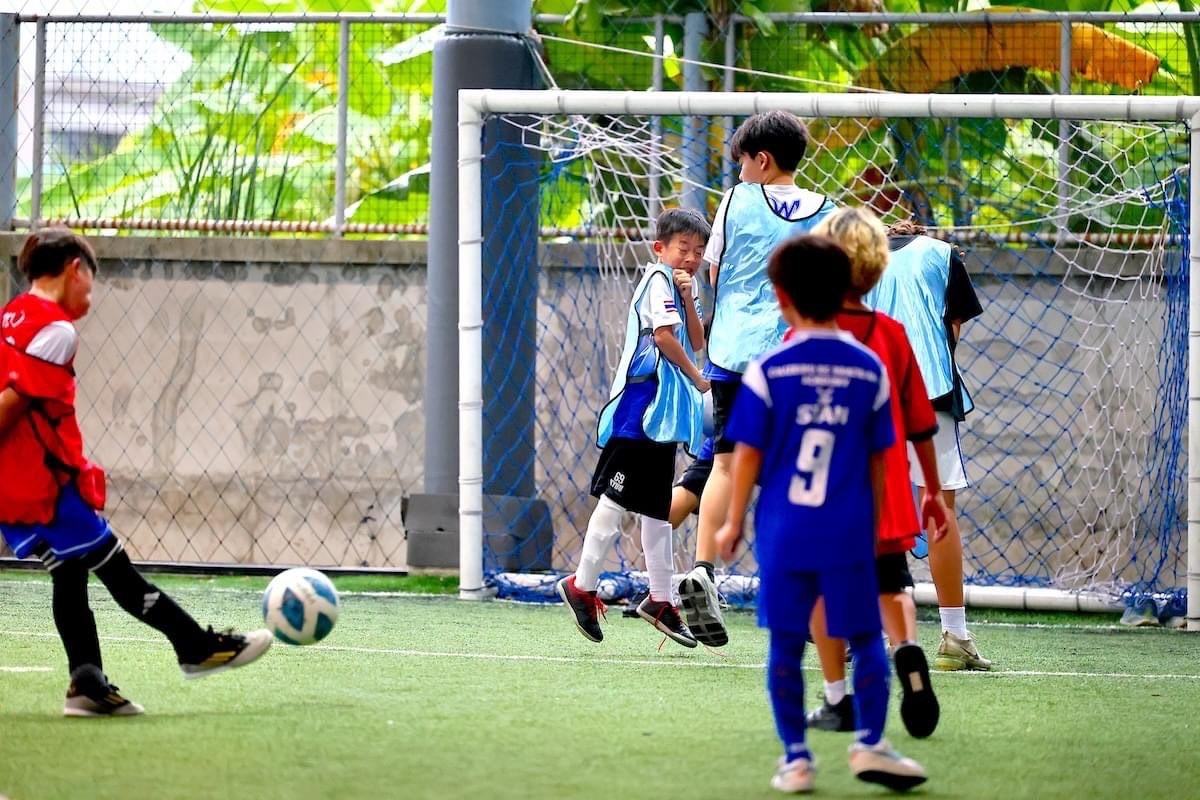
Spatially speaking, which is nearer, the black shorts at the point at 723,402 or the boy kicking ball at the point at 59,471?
the boy kicking ball at the point at 59,471

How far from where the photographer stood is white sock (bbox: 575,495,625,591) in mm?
6234

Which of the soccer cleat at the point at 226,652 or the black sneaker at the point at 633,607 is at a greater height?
the soccer cleat at the point at 226,652

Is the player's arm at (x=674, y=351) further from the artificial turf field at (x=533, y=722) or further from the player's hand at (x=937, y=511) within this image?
the player's hand at (x=937, y=511)

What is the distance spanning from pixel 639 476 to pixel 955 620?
1245mm

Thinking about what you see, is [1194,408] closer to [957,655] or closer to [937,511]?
[957,655]

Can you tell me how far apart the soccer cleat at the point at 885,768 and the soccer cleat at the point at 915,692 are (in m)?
0.59

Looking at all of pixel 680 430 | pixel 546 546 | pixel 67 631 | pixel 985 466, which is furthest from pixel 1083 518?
pixel 67 631

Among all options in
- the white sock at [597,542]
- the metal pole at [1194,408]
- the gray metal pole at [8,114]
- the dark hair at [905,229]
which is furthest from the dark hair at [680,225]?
the gray metal pole at [8,114]

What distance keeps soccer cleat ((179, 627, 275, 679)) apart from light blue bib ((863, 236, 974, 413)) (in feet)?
7.92

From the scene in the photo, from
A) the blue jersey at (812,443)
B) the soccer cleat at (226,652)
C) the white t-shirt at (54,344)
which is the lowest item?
the soccer cleat at (226,652)

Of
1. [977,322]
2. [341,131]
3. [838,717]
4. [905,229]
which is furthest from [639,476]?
[341,131]

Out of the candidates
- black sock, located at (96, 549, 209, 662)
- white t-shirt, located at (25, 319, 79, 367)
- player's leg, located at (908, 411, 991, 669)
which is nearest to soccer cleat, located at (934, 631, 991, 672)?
player's leg, located at (908, 411, 991, 669)

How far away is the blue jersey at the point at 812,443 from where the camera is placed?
12.5 ft

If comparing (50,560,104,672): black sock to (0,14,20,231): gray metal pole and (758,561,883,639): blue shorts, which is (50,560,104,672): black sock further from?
(0,14,20,231): gray metal pole
